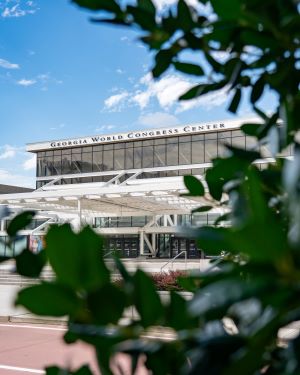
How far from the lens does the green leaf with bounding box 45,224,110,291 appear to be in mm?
524

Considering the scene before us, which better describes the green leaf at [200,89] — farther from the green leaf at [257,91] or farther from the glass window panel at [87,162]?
the glass window panel at [87,162]

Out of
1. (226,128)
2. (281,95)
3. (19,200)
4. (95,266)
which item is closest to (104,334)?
(95,266)

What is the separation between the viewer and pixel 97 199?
2786 centimetres

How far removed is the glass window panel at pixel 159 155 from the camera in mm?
41938

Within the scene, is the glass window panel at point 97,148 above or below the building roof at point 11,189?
above

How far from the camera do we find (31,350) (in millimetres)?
9953

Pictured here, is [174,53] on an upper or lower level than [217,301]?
upper

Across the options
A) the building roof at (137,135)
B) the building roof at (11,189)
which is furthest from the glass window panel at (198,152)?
the building roof at (11,189)

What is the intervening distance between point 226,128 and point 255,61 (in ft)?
125

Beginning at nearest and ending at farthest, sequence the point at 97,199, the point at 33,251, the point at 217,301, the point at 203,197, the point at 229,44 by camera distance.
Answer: the point at 217,301, the point at 33,251, the point at 229,44, the point at 203,197, the point at 97,199

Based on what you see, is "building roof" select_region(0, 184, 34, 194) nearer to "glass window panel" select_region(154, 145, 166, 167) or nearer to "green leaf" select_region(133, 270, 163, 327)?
"glass window panel" select_region(154, 145, 166, 167)

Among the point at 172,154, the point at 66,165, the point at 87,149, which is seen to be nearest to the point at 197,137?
the point at 172,154

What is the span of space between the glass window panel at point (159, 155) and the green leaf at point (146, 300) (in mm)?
41345

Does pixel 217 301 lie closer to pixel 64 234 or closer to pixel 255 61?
pixel 64 234
